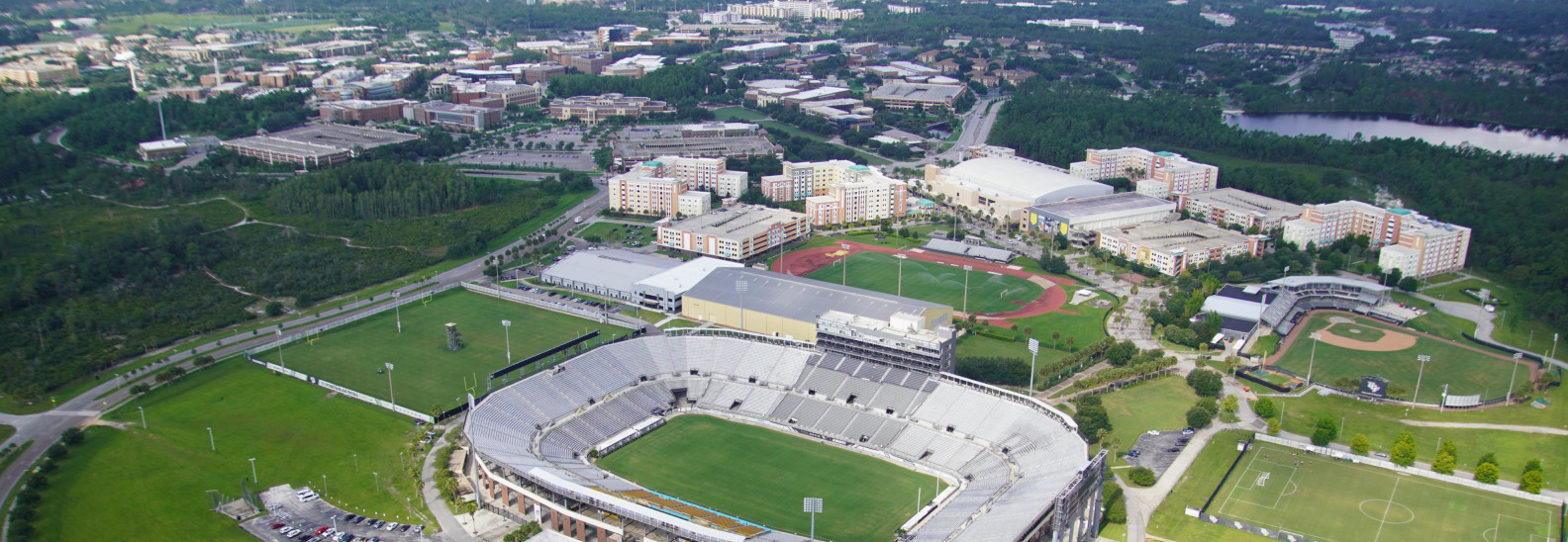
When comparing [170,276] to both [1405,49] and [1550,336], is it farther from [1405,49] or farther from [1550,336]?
[1405,49]

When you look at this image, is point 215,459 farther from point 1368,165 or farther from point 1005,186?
point 1368,165

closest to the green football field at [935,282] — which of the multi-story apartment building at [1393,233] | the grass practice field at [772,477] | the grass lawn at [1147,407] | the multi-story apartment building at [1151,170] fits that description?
the grass lawn at [1147,407]

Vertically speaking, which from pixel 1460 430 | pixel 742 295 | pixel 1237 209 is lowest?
pixel 1460 430

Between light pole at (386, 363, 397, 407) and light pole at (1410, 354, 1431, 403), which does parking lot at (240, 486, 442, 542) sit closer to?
light pole at (386, 363, 397, 407)

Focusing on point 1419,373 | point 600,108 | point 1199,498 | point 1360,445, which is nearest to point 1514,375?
point 1419,373

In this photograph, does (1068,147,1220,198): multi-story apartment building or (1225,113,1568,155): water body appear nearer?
(1068,147,1220,198): multi-story apartment building

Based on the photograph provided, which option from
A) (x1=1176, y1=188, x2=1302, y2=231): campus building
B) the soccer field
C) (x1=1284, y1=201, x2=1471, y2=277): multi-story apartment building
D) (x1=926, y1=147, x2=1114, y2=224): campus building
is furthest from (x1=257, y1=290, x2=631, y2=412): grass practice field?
(x1=1284, y1=201, x2=1471, y2=277): multi-story apartment building
